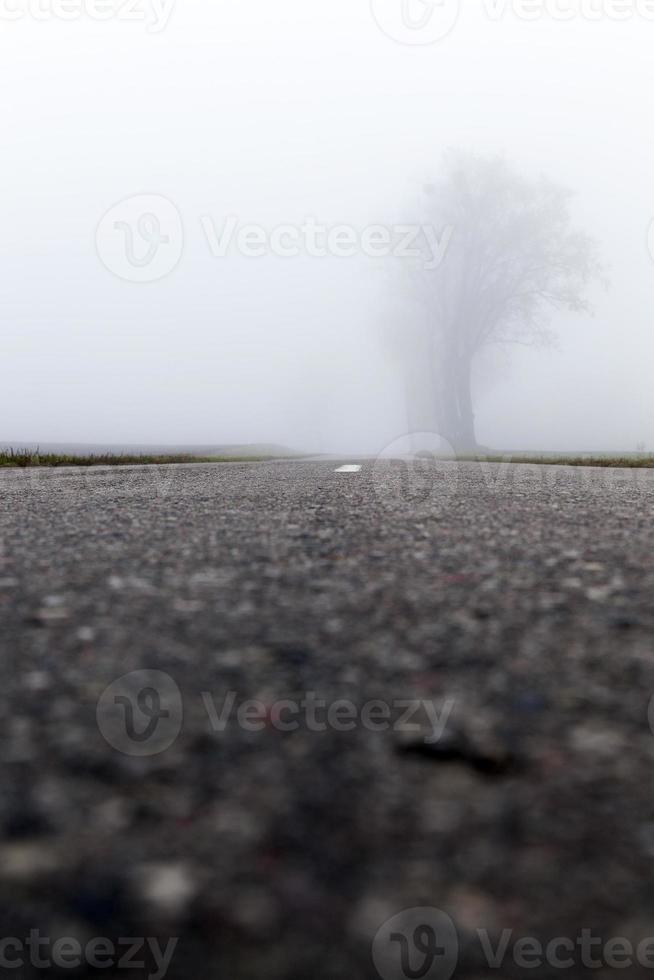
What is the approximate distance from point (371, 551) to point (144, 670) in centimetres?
144

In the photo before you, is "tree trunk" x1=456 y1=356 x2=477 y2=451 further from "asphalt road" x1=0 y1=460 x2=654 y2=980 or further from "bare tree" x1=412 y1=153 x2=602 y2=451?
"asphalt road" x1=0 y1=460 x2=654 y2=980

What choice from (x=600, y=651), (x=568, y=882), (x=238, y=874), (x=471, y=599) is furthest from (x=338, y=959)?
(x=471, y=599)

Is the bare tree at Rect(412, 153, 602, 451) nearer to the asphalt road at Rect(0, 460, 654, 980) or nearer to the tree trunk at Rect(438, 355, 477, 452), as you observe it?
the tree trunk at Rect(438, 355, 477, 452)

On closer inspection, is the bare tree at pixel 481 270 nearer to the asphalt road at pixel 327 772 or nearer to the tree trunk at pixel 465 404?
the tree trunk at pixel 465 404

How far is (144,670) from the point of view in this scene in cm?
153

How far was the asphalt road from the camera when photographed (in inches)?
32.5

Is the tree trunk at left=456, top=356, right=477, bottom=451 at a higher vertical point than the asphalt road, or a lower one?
higher

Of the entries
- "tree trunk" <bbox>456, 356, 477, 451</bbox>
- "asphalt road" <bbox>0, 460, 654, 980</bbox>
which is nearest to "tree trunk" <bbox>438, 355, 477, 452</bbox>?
"tree trunk" <bbox>456, 356, 477, 451</bbox>

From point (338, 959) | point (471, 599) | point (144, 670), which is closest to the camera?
point (338, 959)

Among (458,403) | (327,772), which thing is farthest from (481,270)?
(327,772)

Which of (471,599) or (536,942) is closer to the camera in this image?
(536,942)

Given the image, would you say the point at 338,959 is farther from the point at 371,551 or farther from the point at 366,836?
the point at 371,551

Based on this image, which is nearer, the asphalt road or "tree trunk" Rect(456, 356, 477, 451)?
the asphalt road

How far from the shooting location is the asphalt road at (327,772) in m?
0.83
